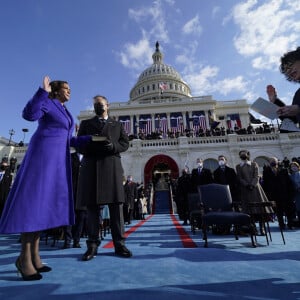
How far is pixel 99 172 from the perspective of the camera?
11.2ft

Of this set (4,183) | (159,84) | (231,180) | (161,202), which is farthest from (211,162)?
(159,84)

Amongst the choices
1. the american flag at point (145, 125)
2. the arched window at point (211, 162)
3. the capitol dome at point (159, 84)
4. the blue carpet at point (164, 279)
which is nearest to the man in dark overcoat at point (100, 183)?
the blue carpet at point (164, 279)

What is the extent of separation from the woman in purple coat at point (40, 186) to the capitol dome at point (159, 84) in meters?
64.0

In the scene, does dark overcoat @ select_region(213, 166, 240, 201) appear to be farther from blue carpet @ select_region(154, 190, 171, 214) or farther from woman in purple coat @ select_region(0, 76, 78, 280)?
blue carpet @ select_region(154, 190, 171, 214)

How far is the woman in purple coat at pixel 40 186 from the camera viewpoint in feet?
7.38

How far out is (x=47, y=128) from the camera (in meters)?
2.65

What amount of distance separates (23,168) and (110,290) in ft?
5.03

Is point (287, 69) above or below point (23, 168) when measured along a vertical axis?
above

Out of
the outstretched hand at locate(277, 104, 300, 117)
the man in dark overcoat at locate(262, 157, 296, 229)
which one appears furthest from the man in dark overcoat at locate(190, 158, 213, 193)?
the outstretched hand at locate(277, 104, 300, 117)

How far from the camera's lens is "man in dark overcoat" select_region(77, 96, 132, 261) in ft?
10.7

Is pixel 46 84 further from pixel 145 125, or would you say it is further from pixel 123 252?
pixel 145 125

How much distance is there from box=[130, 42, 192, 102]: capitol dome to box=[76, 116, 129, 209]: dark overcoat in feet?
207

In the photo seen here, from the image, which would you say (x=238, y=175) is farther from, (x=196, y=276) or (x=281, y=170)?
(x=196, y=276)

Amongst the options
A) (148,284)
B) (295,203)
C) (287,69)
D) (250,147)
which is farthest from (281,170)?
(250,147)
